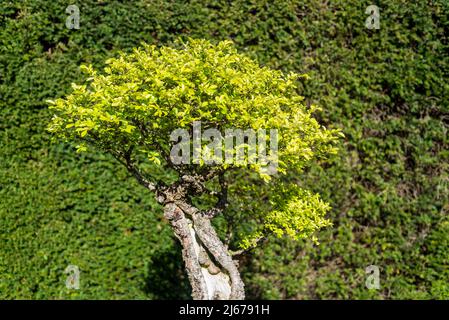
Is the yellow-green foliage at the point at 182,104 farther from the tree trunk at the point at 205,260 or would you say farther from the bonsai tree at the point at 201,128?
the tree trunk at the point at 205,260

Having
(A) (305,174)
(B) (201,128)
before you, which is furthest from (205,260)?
(A) (305,174)

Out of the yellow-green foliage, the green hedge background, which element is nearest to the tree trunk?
the yellow-green foliage

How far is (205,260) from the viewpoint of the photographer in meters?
3.31

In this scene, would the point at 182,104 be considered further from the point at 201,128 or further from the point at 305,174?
the point at 305,174

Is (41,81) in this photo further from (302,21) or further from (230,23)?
(302,21)

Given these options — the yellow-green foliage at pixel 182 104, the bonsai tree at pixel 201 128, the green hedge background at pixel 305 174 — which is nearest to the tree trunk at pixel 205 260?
the bonsai tree at pixel 201 128

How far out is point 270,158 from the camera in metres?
2.92

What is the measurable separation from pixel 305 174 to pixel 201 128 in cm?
183

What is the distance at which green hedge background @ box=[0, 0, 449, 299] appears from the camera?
4.55 m

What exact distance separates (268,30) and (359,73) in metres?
0.97

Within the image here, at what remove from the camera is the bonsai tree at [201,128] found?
9.68 feet
